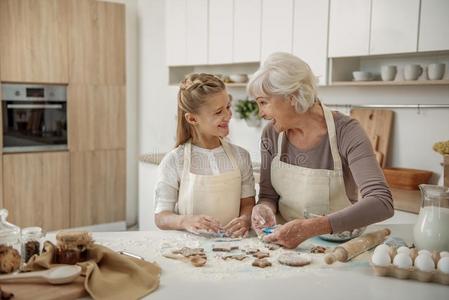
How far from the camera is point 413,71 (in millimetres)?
2990

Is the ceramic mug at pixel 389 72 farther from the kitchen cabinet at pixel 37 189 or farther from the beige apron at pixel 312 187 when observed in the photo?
the kitchen cabinet at pixel 37 189

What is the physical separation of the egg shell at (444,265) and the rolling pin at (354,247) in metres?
0.26

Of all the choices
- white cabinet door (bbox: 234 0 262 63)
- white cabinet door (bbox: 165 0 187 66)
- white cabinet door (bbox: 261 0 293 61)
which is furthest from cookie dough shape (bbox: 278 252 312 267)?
white cabinet door (bbox: 165 0 187 66)

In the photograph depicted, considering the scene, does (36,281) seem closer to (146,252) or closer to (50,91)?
(146,252)

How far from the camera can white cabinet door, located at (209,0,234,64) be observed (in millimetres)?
4023

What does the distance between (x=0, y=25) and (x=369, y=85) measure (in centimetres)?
294

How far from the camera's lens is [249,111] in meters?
4.14

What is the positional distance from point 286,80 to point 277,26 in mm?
1891

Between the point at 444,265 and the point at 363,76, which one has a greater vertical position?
the point at 363,76

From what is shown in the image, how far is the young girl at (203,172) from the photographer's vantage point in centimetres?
190

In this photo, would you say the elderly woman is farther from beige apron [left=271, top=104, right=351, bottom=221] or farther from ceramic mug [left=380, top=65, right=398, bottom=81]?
ceramic mug [left=380, top=65, right=398, bottom=81]

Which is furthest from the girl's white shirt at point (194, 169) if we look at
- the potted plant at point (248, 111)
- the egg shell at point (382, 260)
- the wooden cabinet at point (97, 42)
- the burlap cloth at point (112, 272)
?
the wooden cabinet at point (97, 42)

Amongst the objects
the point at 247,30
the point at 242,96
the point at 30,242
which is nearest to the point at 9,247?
the point at 30,242

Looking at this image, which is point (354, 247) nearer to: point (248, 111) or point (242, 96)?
point (248, 111)
